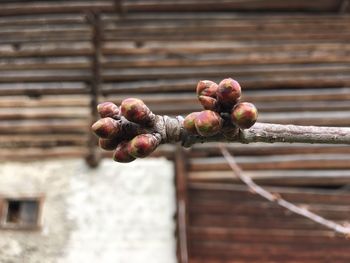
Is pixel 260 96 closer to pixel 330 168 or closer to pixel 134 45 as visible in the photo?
pixel 330 168

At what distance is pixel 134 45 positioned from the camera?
544cm

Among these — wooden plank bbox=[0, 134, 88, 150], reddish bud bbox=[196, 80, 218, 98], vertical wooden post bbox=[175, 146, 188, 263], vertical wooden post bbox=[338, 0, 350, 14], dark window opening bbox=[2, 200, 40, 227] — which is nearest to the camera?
reddish bud bbox=[196, 80, 218, 98]

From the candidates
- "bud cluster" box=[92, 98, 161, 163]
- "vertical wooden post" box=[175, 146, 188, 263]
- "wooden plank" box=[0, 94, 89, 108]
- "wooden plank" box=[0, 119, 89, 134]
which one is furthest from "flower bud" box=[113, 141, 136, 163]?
"wooden plank" box=[0, 94, 89, 108]

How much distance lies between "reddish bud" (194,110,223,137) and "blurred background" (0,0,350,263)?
3344 millimetres

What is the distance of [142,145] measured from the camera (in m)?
1.31

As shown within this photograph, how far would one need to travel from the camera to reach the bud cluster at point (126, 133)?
4.34ft

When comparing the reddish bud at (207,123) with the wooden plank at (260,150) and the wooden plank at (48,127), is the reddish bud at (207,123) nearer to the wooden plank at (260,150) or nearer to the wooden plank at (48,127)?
the wooden plank at (260,150)

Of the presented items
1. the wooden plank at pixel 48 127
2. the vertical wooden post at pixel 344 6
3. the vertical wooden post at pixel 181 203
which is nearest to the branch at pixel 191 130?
the vertical wooden post at pixel 181 203

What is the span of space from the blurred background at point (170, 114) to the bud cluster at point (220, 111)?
330 cm

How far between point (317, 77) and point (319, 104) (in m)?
0.29

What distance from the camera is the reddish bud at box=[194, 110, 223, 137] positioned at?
4.34ft

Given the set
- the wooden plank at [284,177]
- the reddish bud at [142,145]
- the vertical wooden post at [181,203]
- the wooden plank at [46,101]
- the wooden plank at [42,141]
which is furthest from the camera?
the wooden plank at [46,101]

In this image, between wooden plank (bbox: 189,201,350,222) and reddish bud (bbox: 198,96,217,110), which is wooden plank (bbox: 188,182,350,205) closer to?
wooden plank (bbox: 189,201,350,222)

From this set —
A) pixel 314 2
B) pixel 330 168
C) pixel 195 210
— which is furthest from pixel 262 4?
pixel 195 210
